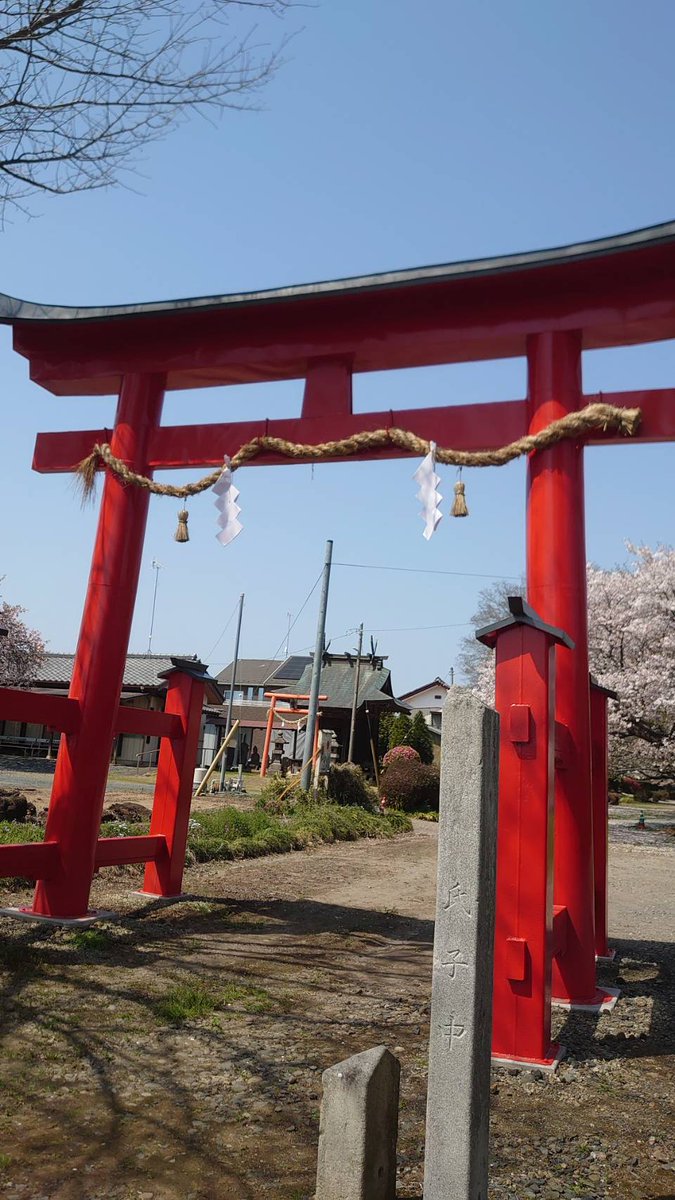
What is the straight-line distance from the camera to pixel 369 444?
6094 millimetres

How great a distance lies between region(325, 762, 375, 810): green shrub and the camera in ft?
59.0

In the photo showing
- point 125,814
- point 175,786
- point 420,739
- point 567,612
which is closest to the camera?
point 567,612

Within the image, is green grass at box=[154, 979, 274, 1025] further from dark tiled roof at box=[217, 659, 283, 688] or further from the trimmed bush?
dark tiled roof at box=[217, 659, 283, 688]

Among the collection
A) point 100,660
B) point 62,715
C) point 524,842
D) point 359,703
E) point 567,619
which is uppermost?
point 359,703

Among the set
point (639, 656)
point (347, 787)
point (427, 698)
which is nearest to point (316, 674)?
point (347, 787)

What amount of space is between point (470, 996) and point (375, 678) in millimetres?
33095

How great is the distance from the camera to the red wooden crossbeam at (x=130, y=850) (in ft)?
21.8

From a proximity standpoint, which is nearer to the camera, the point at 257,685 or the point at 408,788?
the point at 408,788

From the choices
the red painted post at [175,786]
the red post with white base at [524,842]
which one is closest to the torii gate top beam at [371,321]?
the red post with white base at [524,842]

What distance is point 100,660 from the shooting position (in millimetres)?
6590

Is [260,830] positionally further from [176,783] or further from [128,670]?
[128,670]

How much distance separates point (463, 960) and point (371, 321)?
16.4ft

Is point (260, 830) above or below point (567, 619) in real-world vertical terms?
below

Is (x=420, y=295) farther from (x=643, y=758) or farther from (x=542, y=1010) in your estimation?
(x=643, y=758)
